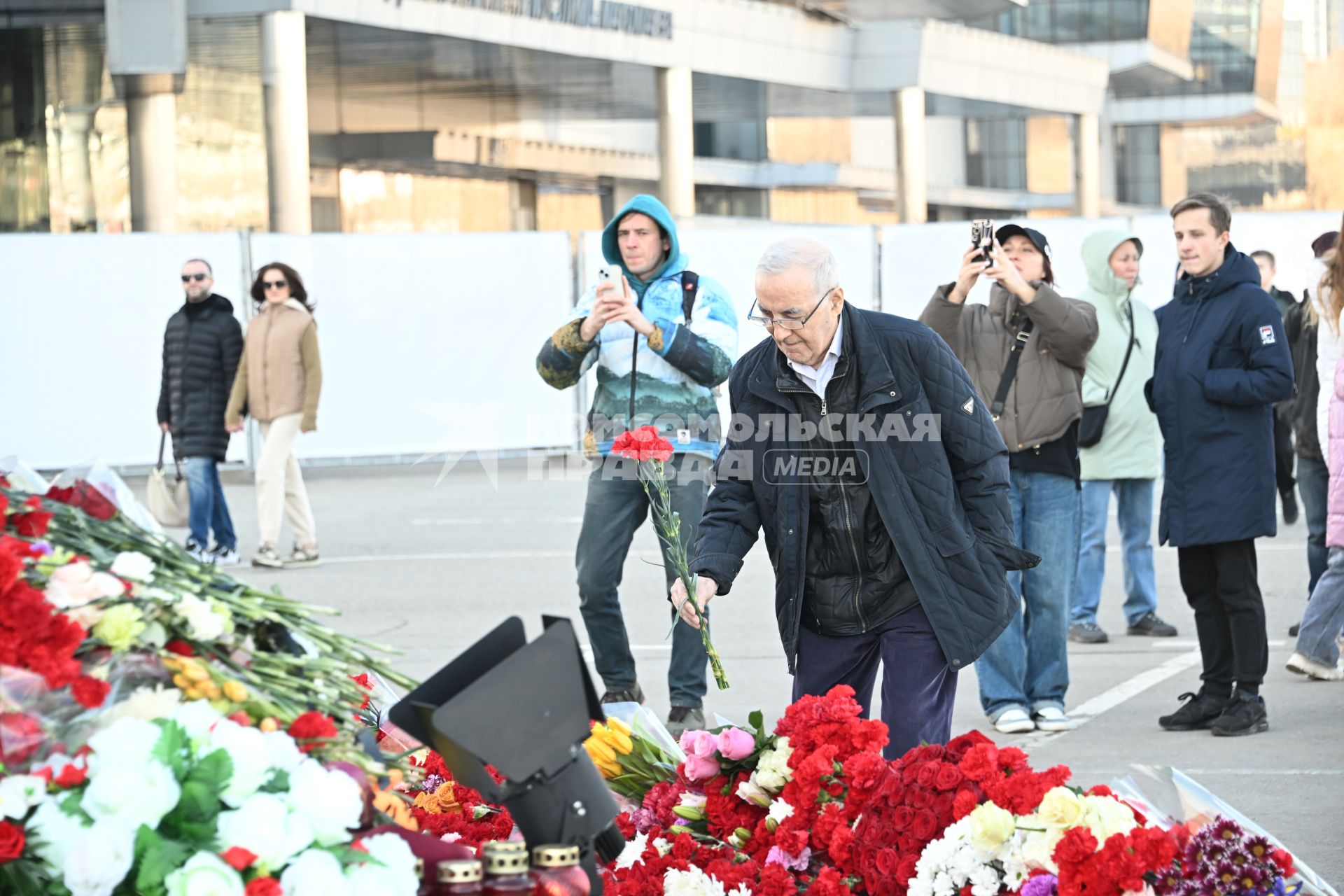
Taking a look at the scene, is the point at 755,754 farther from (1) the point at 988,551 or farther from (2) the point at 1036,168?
(2) the point at 1036,168

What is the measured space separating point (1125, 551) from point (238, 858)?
7.32 m

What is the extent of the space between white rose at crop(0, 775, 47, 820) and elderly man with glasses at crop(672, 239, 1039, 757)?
86.9 inches

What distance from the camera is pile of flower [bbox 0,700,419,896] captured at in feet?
7.36

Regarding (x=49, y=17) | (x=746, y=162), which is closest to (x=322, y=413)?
(x=49, y=17)

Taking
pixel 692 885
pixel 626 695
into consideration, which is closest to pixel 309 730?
pixel 692 885

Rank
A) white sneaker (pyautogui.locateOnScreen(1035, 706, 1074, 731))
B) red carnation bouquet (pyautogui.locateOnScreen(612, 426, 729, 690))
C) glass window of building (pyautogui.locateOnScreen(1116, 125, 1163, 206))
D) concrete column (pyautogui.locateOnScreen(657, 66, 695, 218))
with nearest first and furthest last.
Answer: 1. red carnation bouquet (pyautogui.locateOnScreen(612, 426, 729, 690))
2. white sneaker (pyautogui.locateOnScreen(1035, 706, 1074, 731))
3. concrete column (pyautogui.locateOnScreen(657, 66, 695, 218))
4. glass window of building (pyautogui.locateOnScreen(1116, 125, 1163, 206))

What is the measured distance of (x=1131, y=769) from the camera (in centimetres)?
343

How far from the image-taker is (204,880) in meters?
2.24

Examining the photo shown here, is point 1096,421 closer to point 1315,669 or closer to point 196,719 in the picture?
point 1315,669

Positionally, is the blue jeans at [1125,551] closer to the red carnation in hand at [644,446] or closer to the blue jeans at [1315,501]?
the blue jeans at [1315,501]

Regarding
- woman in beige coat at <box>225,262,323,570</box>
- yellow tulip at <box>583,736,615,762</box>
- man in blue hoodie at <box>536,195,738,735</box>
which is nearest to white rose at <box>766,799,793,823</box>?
yellow tulip at <box>583,736,615,762</box>

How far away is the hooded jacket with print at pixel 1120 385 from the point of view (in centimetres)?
862

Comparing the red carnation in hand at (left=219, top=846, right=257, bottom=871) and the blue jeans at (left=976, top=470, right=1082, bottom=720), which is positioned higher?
the red carnation in hand at (left=219, top=846, right=257, bottom=871)

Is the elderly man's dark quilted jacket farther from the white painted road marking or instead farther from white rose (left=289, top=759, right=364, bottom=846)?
the white painted road marking
